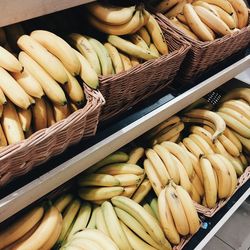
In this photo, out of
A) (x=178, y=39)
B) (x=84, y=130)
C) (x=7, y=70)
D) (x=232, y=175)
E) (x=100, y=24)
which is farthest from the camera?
(x=232, y=175)

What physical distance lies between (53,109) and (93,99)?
0.12 m

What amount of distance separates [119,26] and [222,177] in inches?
29.8

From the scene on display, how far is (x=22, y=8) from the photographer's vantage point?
86 cm

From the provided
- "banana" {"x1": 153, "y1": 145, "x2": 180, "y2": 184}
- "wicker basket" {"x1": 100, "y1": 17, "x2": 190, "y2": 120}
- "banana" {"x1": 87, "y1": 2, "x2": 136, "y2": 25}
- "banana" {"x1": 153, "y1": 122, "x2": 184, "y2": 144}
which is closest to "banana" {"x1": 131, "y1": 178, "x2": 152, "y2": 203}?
"banana" {"x1": 153, "y1": 145, "x2": 180, "y2": 184}

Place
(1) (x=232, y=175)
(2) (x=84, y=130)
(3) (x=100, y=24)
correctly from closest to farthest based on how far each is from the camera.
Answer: (2) (x=84, y=130)
(3) (x=100, y=24)
(1) (x=232, y=175)

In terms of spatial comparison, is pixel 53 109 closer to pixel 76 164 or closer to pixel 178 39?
pixel 76 164

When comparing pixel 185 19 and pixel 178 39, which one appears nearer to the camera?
pixel 178 39

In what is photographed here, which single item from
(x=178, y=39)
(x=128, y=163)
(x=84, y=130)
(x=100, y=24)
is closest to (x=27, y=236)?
(x=84, y=130)

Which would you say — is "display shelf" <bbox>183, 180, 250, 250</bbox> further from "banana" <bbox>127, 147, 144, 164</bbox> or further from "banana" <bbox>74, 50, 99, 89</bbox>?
"banana" <bbox>74, 50, 99, 89</bbox>

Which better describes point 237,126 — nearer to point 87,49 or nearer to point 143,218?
point 143,218

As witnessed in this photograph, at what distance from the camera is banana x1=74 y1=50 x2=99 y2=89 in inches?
37.9

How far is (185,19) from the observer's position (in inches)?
58.1

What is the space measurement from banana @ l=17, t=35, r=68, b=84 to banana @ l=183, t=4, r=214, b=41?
73cm

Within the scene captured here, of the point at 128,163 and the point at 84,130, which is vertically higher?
the point at 84,130
